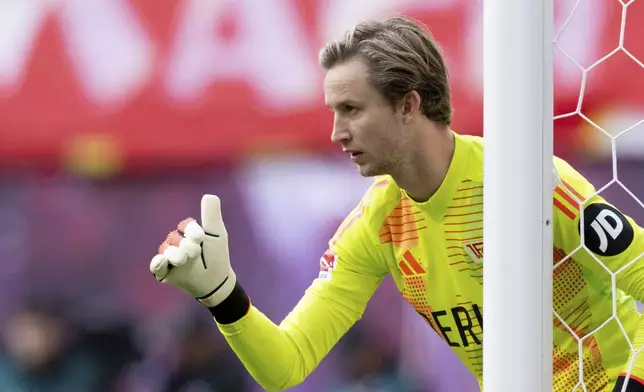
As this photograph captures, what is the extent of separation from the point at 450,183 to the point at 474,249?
0.36ft

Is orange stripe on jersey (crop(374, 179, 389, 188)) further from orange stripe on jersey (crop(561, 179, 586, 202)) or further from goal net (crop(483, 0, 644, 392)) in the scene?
goal net (crop(483, 0, 644, 392))

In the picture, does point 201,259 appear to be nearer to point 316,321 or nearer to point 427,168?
point 316,321

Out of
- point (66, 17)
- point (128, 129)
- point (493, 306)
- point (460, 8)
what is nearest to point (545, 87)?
point (493, 306)

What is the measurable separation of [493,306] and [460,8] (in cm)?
168

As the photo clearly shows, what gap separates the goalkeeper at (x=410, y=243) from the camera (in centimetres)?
134

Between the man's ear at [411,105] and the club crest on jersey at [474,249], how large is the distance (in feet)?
0.71

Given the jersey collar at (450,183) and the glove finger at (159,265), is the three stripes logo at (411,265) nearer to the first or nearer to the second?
the jersey collar at (450,183)

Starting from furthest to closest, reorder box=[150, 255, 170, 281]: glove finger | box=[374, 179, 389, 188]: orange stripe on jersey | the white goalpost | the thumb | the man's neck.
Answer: box=[374, 179, 389, 188]: orange stripe on jersey
the man's neck
the thumb
box=[150, 255, 170, 281]: glove finger
the white goalpost

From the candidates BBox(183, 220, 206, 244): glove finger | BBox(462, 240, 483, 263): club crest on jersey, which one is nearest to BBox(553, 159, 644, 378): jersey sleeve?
BBox(462, 240, 483, 263): club crest on jersey

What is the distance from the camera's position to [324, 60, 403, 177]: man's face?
140cm

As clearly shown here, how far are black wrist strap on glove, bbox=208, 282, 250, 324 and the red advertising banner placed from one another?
1.29 metres

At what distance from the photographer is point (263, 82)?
2775 millimetres

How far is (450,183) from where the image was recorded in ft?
4.78

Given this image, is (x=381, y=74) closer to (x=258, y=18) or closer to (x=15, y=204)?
(x=258, y=18)
